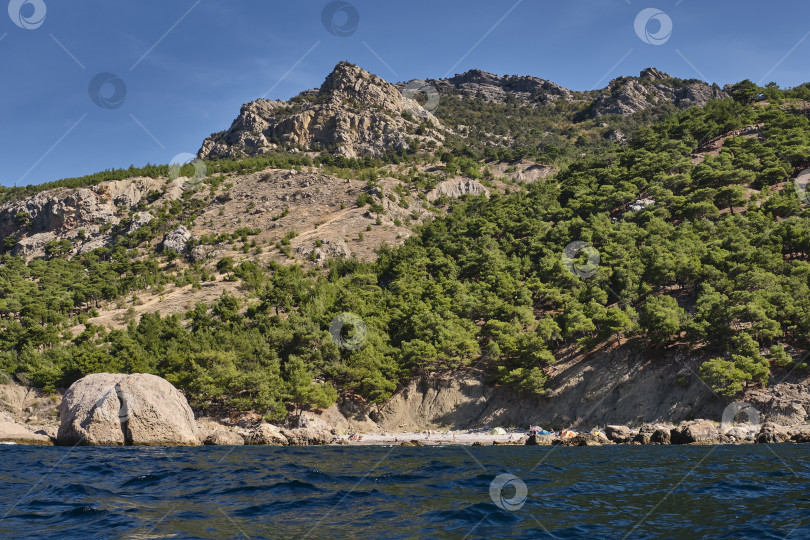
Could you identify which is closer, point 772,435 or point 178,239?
point 772,435

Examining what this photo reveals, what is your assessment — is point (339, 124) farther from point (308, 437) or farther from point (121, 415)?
point (121, 415)

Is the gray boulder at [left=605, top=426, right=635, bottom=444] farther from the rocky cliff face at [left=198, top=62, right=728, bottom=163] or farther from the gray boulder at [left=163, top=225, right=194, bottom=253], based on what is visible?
the rocky cliff face at [left=198, top=62, right=728, bottom=163]

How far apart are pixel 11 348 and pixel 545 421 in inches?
2597

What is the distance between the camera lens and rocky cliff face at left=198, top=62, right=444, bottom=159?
157 m

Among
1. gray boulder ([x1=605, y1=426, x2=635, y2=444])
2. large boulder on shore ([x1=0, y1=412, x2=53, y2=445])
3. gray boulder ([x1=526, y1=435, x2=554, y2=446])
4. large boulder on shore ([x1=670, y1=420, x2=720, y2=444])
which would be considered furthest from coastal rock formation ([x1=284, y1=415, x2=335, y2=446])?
large boulder on shore ([x1=670, y1=420, x2=720, y2=444])

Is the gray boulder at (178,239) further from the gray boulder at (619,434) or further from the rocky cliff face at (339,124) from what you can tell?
the gray boulder at (619,434)

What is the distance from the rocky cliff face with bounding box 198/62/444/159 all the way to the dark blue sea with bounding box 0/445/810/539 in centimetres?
13839

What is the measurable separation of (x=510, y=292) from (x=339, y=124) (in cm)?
11004

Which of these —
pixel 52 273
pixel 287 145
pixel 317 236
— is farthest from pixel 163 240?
pixel 287 145

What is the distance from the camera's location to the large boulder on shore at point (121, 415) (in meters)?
35.0

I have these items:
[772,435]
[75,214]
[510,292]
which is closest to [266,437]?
[510,292]

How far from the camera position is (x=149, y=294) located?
85812 millimetres

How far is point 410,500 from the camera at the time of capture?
12805mm

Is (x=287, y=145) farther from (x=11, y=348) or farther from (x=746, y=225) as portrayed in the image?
(x=746, y=225)
